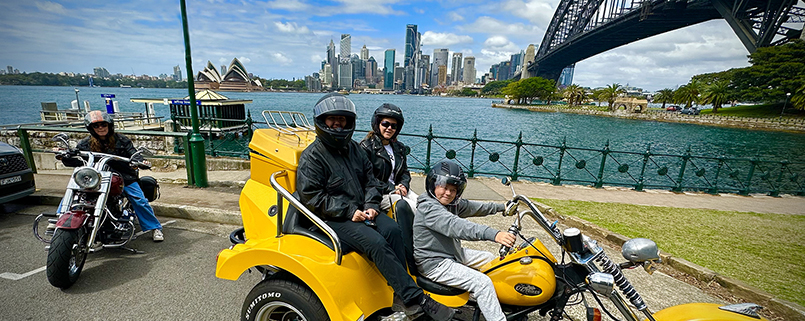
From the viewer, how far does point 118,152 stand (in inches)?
164

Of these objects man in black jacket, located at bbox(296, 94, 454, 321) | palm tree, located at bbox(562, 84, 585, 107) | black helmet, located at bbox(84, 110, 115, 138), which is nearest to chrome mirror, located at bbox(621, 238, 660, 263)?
man in black jacket, located at bbox(296, 94, 454, 321)

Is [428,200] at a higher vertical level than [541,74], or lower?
lower

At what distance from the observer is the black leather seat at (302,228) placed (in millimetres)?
2384

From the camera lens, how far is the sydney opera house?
204ft

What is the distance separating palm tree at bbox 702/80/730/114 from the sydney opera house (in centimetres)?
8915

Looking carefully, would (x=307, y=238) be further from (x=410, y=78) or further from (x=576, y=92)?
(x=410, y=78)

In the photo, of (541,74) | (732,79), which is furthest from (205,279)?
(541,74)

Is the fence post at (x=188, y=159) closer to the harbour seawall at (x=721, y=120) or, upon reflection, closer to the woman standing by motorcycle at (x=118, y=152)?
the woman standing by motorcycle at (x=118, y=152)

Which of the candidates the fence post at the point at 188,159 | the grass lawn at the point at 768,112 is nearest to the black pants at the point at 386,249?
the fence post at the point at 188,159

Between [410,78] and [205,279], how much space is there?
18534cm

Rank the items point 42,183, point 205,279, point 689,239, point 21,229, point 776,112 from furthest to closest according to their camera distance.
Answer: point 776,112
point 42,183
point 689,239
point 21,229
point 205,279

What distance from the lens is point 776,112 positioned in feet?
175

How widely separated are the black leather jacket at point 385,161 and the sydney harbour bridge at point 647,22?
73699mm

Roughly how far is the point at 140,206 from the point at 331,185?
321 cm
